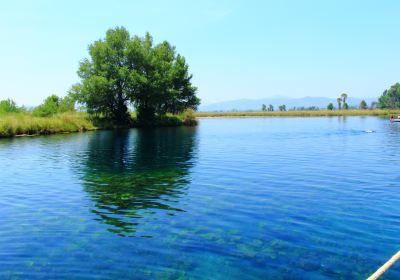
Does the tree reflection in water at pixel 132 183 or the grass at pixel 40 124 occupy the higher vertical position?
the grass at pixel 40 124

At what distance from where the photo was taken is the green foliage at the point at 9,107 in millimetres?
67256

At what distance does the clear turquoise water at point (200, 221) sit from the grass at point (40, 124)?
1281 inches

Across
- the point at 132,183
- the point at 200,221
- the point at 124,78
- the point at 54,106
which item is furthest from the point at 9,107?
the point at 200,221

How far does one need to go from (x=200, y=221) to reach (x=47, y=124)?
5587cm

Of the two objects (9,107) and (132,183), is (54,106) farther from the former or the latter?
(132,183)

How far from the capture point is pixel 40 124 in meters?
62.0

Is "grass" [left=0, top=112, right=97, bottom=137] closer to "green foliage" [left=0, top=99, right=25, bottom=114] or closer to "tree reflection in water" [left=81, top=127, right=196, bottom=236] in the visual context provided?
"green foliage" [left=0, top=99, right=25, bottom=114]

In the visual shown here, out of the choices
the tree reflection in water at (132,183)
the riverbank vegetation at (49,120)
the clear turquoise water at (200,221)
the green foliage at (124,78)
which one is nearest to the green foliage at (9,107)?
the riverbank vegetation at (49,120)

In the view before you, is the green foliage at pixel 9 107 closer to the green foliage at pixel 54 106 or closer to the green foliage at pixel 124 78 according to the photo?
the green foliage at pixel 54 106

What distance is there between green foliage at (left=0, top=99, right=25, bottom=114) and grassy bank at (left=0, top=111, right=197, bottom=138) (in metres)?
2.16

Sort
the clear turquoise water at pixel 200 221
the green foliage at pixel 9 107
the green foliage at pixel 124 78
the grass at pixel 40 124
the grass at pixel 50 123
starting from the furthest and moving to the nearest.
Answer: the green foliage at pixel 124 78, the green foliage at pixel 9 107, the grass at pixel 50 123, the grass at pixel 40 124, the clear turquoise water at pixel 200 221

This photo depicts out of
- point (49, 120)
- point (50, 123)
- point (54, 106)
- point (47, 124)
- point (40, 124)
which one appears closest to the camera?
point (40, 124)

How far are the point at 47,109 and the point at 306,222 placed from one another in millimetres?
68523

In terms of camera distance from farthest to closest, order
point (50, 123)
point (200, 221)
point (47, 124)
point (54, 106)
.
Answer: point (54, 106), point (50, 123), point (47, 124), point (200, 221)
